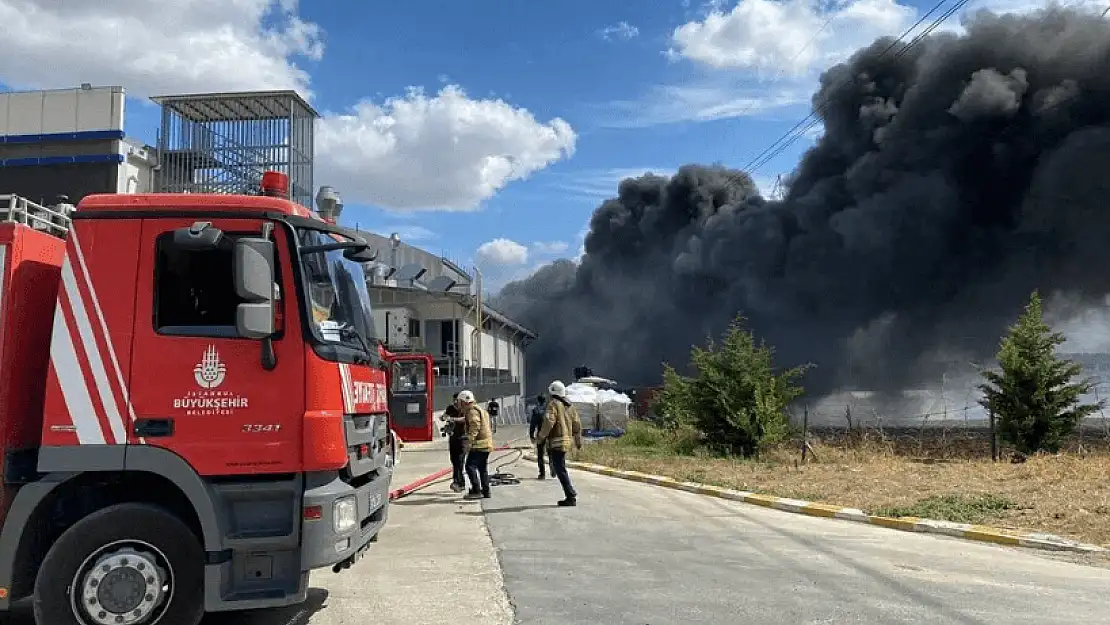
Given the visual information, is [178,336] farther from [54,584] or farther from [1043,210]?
[1043,210]

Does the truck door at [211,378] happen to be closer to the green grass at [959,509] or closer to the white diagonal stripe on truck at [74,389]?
the white diagonal stripe on truck at [74,389]

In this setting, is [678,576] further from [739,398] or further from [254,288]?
[739,398]

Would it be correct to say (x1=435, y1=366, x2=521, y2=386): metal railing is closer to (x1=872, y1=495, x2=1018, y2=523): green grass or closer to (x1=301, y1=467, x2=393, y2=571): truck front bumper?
(x1=872, y1=495, x2=1018, y2=523): green grass

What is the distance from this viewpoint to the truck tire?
4.05 m

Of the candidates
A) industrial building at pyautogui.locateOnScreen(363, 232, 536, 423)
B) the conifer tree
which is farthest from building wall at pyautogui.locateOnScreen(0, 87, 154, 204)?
the conifer tree

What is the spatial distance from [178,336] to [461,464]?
23.0ft

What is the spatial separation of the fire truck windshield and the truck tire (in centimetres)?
127

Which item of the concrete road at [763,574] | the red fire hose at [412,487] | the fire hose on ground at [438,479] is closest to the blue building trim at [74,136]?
the fire hose on ground at [438,479]

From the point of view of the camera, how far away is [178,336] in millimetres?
4258

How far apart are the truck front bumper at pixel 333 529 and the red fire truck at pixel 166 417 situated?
10 mm

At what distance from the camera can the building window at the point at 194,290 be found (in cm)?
428

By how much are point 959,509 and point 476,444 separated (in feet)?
18.4

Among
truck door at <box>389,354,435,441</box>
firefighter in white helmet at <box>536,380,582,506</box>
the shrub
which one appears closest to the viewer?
firefighter in white helmet at <box>536,380,582,506</box>

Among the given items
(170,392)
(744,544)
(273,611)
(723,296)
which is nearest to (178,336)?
(170,392)
